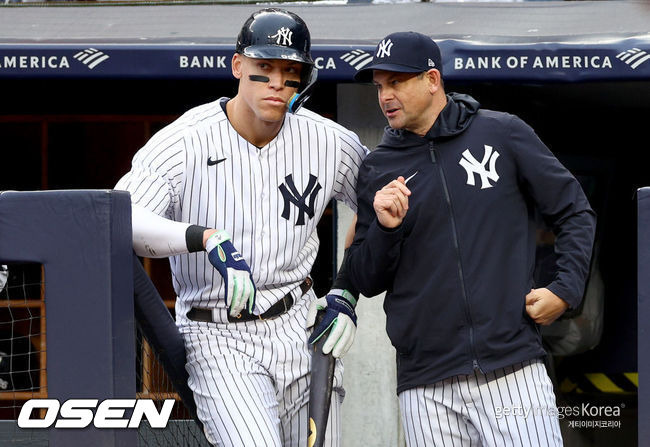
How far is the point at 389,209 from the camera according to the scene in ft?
9.37

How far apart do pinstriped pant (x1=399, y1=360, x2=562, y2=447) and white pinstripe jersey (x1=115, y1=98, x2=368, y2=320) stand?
1.73 ft

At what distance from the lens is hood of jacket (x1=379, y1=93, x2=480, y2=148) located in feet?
9.98

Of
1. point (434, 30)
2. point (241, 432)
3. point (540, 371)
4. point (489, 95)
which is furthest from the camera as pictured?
point (489, 95)

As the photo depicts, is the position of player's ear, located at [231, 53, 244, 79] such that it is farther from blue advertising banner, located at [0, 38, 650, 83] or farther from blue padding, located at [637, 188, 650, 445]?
blue advertising banner, located at [0, 38, 650, 83]

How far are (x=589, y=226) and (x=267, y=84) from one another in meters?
0.97

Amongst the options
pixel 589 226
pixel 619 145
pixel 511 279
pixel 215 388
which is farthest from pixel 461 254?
pixel 619 145

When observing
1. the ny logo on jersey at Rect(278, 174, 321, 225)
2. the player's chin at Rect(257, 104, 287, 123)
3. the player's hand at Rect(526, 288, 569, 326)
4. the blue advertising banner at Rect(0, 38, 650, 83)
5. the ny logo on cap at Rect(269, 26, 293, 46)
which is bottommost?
the player's hand at Rect(526, 288, 569, 326)

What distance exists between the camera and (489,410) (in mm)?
2916

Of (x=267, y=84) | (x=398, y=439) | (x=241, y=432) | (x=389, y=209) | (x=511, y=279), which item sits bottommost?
(x=398, y=439)

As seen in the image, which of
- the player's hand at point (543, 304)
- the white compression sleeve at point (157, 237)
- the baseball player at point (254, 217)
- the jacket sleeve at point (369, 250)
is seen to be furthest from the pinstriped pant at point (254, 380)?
the player's hand at point (543, 304)

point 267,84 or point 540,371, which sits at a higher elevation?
point 267,84

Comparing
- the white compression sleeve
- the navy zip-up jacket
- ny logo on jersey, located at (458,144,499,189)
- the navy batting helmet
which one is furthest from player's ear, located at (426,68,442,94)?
the white compression sleeve

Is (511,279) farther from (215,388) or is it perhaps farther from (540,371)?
(215,388)

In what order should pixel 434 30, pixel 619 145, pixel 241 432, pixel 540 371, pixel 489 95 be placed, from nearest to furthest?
pixel 241 432 < pixel 540 371 < pixel 434 30 < pixel 489 95 < pixel 619 145
